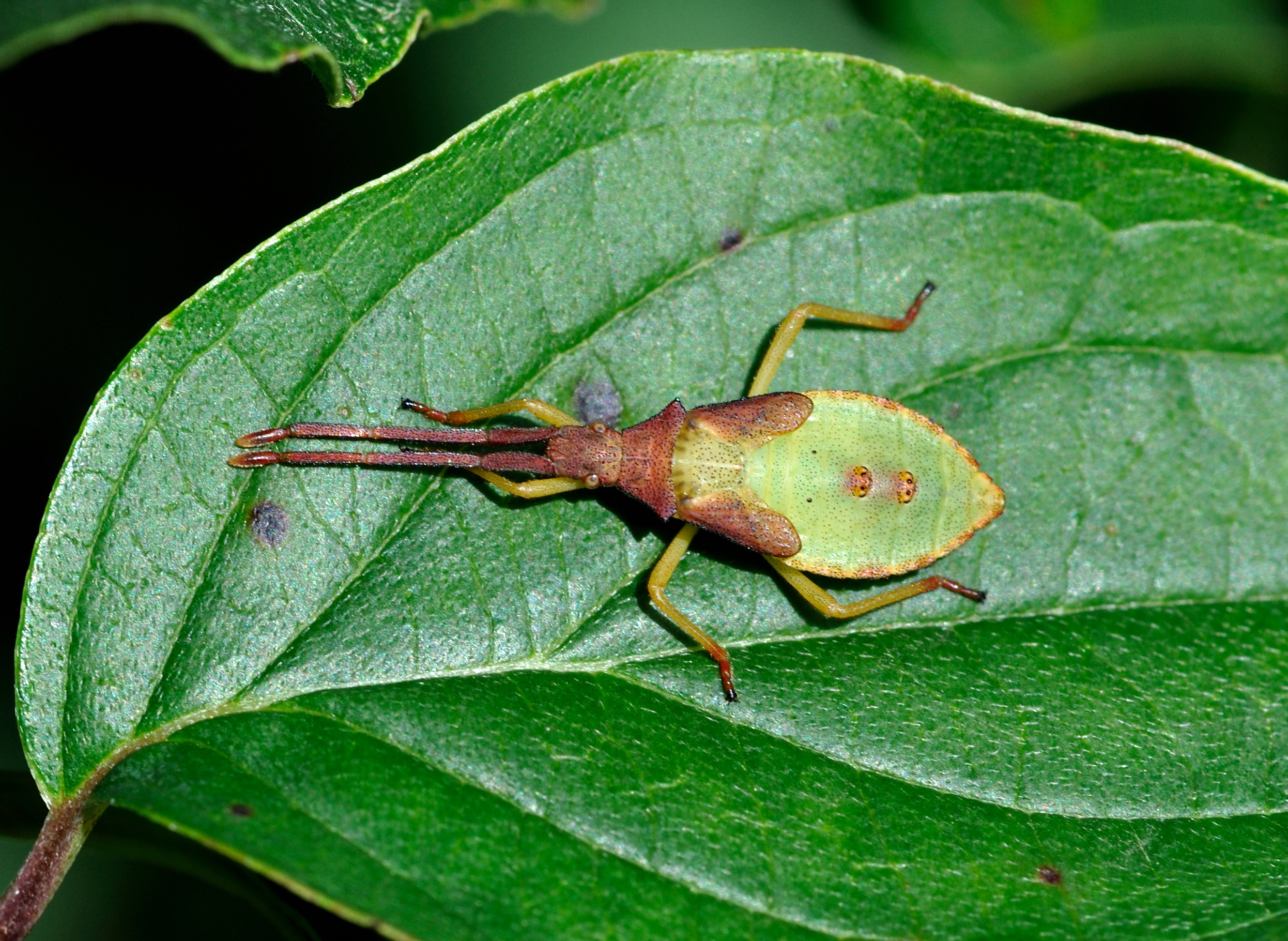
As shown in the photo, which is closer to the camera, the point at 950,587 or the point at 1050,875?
the point at 1050,875

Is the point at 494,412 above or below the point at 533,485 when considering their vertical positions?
above

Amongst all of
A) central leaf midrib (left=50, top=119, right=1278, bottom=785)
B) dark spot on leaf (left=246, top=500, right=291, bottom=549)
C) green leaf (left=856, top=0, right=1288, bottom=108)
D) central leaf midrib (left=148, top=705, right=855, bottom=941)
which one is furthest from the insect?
green leaf (left=856, top=0, right=1288, bottom=108)

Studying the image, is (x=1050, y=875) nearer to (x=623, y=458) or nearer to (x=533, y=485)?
(x=623, y=458)

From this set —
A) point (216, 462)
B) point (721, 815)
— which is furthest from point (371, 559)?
point (721, 815)

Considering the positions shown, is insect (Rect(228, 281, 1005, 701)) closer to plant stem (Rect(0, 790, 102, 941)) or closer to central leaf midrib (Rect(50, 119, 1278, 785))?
central leaf midrib (Rect(50, 119, 1278, 785))

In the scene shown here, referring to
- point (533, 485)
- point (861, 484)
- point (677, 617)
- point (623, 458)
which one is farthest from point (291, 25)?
point (861, 484)

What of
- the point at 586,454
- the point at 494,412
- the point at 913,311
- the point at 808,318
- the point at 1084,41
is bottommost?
the point at 494,412

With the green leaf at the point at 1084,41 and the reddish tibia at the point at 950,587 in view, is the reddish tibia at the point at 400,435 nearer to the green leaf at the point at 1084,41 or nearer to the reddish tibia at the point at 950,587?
the reddish tibia at the point at 950,587

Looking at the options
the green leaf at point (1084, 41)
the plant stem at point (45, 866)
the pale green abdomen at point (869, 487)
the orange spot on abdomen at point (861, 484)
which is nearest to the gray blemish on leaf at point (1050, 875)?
the pale green abdomen at point (869, 487)
